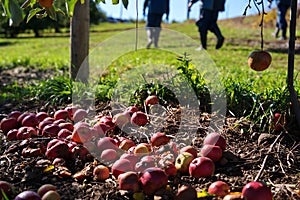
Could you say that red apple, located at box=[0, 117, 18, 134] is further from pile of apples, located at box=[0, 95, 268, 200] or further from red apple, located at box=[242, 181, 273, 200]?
red apple, located at box=[242, 181, 273, 200]

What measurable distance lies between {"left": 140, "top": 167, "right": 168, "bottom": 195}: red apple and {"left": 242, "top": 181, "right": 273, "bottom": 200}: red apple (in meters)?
0.36

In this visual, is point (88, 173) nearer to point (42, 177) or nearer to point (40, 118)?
point (42, 177)

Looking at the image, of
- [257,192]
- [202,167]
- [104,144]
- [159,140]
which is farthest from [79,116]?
[257,192]

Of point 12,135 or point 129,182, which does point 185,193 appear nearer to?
point 129,182

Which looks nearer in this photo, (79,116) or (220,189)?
(220,189)

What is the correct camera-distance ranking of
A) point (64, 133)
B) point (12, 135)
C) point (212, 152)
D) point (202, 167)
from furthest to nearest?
1. point (12, 135)
2. point (64, 133)
3. point (212, 152)
4. point (202, 167)

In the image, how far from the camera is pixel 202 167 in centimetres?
199

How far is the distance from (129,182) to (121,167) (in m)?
0.15

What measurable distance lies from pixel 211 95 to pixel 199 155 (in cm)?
93

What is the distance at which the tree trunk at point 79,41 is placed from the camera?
169 inches

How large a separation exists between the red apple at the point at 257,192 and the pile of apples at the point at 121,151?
0.12 m

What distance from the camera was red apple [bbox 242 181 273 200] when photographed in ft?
5.55

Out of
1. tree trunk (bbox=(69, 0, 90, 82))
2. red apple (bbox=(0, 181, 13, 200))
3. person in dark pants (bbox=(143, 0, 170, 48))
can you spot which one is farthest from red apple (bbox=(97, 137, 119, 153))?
person in dark pants (bbox=(143, 0, 170, 48))

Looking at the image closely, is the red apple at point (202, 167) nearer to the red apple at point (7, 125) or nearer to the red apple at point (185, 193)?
the red apple at point (185, 193)
